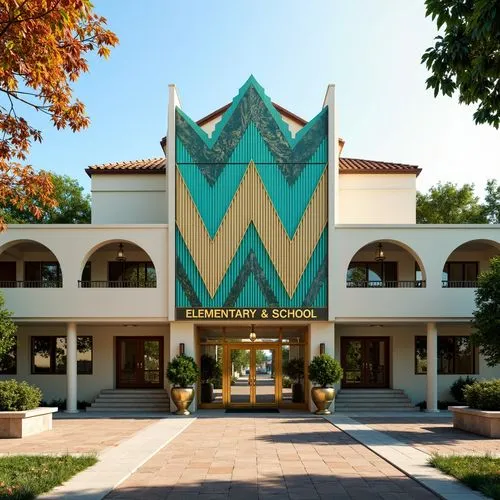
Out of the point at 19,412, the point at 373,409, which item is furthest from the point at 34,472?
the point at 373,409

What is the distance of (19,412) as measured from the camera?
1666 cm

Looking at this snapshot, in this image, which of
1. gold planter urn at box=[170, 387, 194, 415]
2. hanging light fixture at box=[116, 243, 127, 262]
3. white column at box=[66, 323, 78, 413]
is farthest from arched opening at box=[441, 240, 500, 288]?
white column at box=[66, 323, 78, 413]

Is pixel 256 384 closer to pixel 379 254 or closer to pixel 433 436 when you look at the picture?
pixel 379 254

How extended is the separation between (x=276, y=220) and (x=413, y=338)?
820 centimetres


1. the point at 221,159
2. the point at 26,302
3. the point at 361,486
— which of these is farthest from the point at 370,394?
the point at 361,486

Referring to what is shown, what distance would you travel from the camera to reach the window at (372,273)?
89.9 ft

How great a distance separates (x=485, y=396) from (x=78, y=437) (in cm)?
1071

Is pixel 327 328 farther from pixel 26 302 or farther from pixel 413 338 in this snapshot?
pixel 26 302

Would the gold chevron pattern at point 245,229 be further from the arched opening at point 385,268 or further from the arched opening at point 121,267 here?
the arched opening at point 121,267

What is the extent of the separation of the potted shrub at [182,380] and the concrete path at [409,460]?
19.4ft

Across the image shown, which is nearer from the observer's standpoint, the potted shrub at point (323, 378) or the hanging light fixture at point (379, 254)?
the potted shrub at point (323, 378)

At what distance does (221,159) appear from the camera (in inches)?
965

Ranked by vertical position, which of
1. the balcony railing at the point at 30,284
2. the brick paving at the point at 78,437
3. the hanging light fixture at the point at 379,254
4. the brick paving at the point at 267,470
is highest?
the hanging light fixture at the point at 379,254

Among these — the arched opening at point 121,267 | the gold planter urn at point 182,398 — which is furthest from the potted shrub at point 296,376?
the arched opening at point 121,267
